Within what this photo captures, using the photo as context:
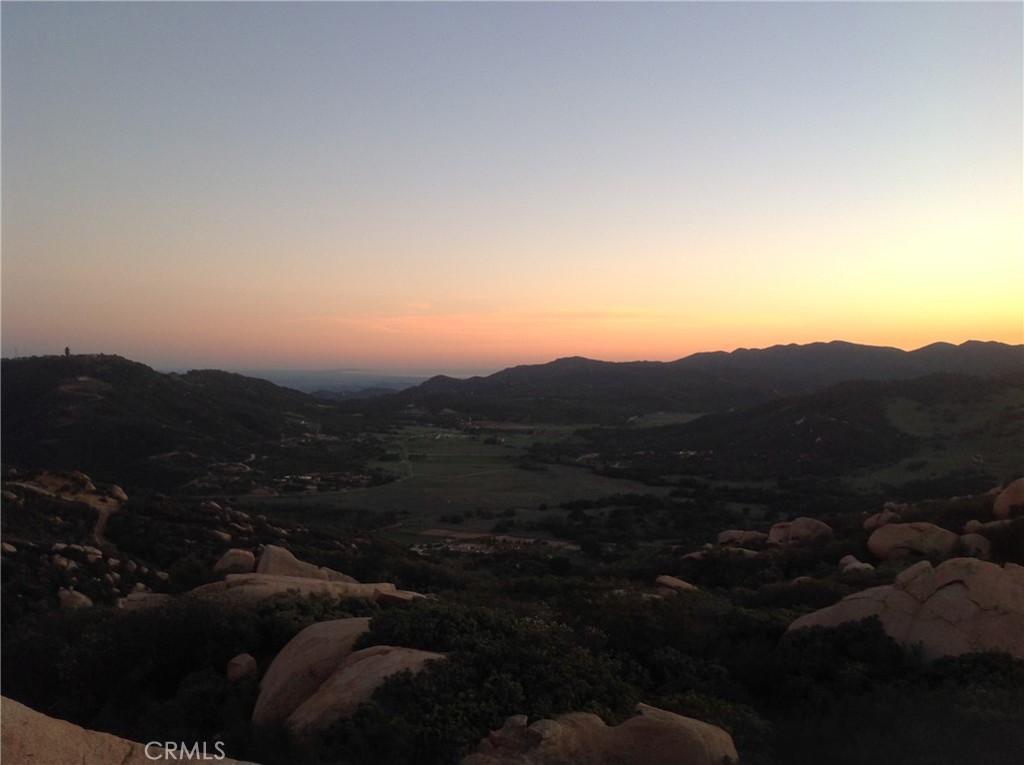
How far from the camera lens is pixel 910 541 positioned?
18.2 meters

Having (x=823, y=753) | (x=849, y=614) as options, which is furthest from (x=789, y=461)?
(x=823, y=753)

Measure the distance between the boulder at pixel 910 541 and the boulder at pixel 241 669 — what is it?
1645 cm

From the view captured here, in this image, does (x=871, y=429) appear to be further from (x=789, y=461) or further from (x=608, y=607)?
(x=608, y=607)

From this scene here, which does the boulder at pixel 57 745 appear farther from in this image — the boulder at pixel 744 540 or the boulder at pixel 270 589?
the boulder at pixel 744 540

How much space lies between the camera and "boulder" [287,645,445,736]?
6.99 m

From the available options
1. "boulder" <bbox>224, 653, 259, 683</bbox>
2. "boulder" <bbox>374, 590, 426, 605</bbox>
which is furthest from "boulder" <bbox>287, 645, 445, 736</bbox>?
"boulder" <bbox>374, 590, 426, 605</bbox>

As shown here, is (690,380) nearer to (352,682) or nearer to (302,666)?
(302,666)

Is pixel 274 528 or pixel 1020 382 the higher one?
pixel 1020 382

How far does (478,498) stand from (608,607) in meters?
36.9

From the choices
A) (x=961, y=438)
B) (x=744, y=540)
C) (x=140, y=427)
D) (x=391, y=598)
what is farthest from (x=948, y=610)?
(x=140, y=427)

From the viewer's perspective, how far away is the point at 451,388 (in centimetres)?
17850

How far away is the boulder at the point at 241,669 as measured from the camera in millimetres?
8805

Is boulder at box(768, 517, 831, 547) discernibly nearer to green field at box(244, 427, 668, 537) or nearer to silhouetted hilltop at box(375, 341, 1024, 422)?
green field at box(244, 427, 668, 537)

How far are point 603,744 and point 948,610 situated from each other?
674 centimetres
